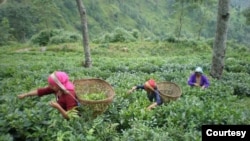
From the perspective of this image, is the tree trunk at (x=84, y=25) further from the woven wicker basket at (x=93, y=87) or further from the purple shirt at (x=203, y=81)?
the woven wicker basket at (x=93, y=87)

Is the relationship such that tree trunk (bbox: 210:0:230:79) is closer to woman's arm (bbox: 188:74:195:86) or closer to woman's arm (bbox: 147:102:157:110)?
woman's arm (bbox: 188:74:195:86)

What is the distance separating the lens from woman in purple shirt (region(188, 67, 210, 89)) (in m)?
10.9

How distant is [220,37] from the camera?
12812 mm

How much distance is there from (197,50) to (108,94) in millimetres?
27794

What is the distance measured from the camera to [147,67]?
16672 millimetres

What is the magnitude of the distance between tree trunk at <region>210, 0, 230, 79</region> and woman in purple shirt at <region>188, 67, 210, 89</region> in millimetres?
2488

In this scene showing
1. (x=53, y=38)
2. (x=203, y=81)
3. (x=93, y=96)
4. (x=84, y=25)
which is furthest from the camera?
(x=53, y=38)

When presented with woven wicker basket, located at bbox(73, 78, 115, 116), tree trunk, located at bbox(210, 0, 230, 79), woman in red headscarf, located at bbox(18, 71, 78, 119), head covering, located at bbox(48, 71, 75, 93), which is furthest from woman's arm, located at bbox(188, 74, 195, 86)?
head covering, located at bbox(48, 71, 75, 93)

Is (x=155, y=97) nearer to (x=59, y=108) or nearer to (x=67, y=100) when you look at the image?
(x=67, y=100)

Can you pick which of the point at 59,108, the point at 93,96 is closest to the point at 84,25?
the point at 93,96

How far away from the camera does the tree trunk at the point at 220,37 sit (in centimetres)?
1244

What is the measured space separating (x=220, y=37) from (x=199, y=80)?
278 centimetres

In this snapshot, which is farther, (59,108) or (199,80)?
(199,80)

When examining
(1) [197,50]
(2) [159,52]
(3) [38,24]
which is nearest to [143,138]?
(2) [159,52]
